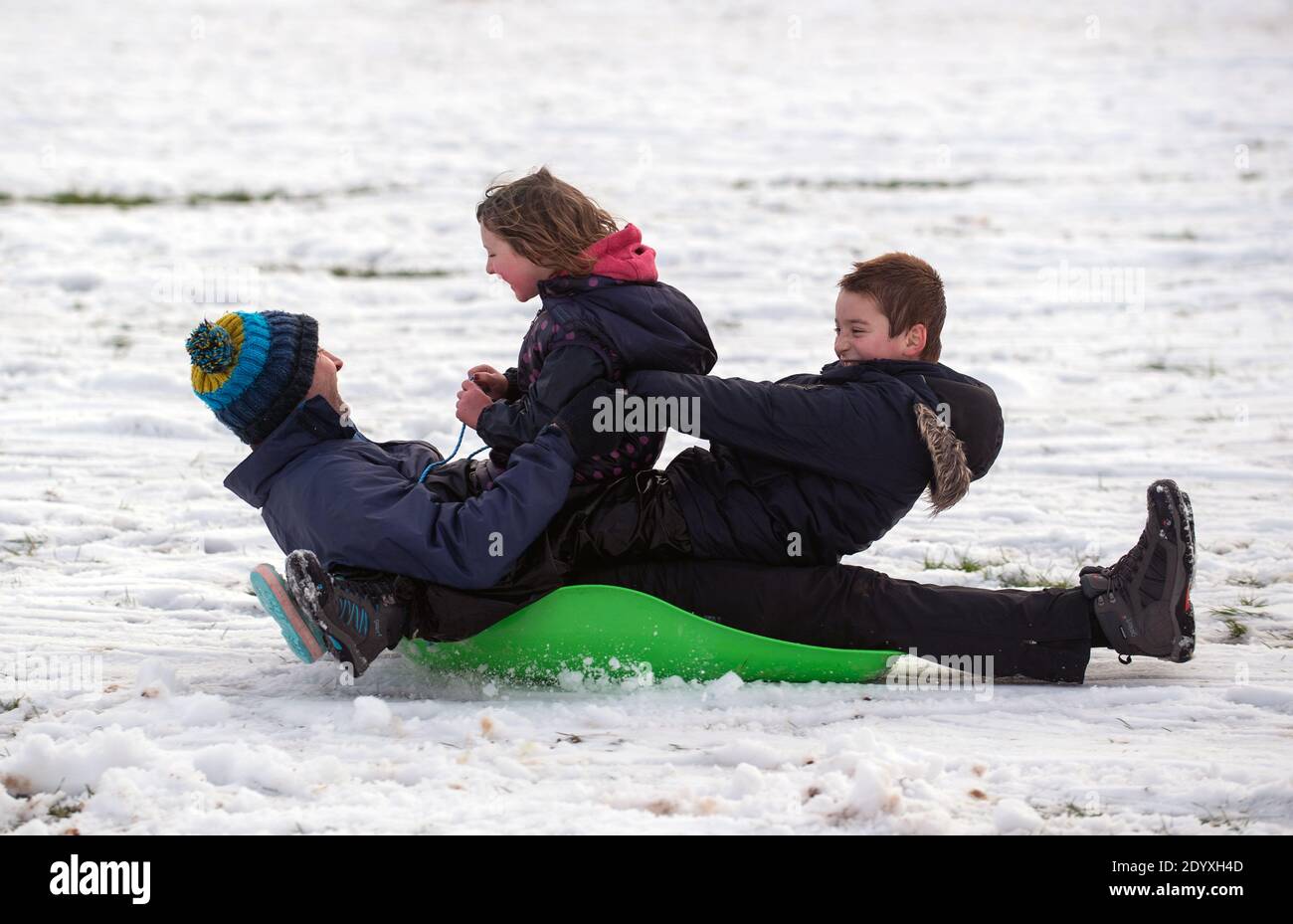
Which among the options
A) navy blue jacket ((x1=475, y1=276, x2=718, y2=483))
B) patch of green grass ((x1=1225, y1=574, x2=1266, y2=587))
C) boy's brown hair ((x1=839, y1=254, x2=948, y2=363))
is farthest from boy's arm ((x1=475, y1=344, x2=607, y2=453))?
patch of green grass ((x1=1225, y1=574, x2=1266, y2=587))

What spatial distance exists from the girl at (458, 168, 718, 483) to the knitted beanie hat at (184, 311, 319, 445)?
18.9 inches

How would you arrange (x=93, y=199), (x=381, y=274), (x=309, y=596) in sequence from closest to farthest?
(x=309, y=596), (x=381, y=274), (x=93, y=199)

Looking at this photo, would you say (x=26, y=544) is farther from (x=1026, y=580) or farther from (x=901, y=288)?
(x=1026, y=580)

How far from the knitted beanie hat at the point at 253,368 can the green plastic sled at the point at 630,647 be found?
74 cm

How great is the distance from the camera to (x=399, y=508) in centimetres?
336

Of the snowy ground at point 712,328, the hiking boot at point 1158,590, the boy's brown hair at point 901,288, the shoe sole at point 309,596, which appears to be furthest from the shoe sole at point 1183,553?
the shoe sole at point 309,596

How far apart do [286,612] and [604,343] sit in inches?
40.9

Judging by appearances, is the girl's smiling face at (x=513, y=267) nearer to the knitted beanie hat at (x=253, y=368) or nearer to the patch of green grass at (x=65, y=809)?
the knitted beanie hat at (x=253, y=368)

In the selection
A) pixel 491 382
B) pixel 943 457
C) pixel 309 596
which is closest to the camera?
pixel 309 596

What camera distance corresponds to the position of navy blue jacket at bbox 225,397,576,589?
3.34 meters

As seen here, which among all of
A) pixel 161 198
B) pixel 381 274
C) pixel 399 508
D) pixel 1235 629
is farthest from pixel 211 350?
pixel 161 198

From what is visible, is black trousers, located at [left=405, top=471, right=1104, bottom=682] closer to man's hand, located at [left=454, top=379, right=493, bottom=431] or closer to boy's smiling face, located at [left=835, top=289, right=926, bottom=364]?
man's hand, located at [left=454, top=379, right=493, bottom=431]

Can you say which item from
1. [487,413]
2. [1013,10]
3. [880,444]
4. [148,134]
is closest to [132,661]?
[487,413]

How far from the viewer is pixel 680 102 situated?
1596 centimetres
